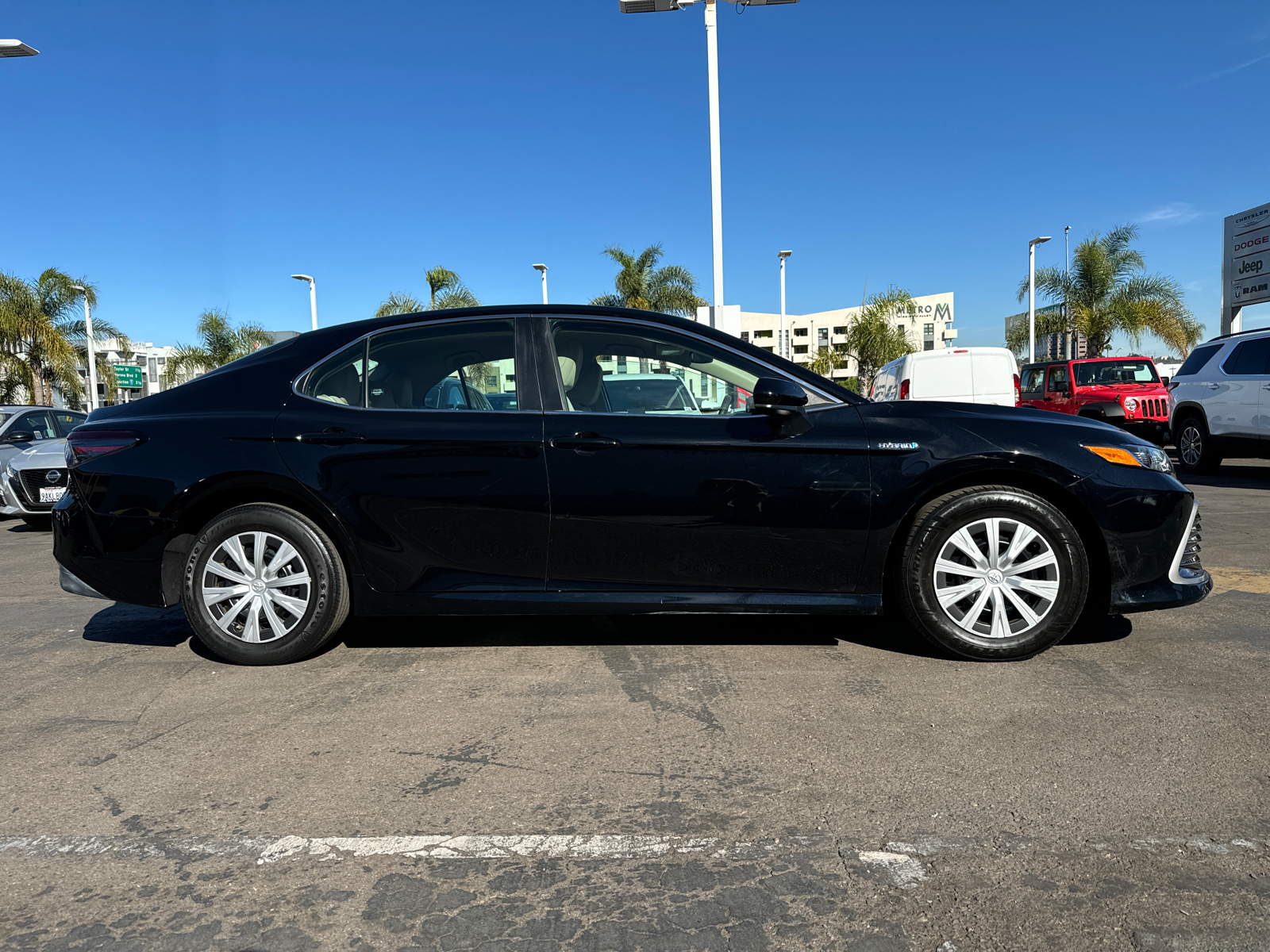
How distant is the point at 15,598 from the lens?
589cm

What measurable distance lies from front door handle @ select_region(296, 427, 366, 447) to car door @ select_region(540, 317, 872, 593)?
88 cm

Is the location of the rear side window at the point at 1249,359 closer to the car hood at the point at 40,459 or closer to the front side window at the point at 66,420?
the car hood at the point at 40,459

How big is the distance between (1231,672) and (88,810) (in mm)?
4233

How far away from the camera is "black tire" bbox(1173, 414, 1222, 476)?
1209 centimetres

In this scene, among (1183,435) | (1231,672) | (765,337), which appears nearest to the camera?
(1231,672)

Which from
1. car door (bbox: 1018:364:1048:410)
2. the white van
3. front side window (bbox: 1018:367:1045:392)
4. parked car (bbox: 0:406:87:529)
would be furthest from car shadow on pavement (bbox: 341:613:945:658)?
front side window (bbox: 1018:367:1045:392)

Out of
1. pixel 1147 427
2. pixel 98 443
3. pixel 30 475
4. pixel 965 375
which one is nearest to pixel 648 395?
pixel 98 443

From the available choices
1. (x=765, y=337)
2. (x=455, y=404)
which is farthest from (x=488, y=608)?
(x=765, y=337)

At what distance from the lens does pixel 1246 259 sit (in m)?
20.9

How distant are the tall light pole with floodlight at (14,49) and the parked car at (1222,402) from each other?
1727 centimetres

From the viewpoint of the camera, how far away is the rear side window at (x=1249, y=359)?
37.1 ft

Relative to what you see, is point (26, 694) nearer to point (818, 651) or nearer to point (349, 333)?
point (349, 333)

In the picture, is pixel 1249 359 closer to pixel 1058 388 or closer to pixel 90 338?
pixel 1058 388

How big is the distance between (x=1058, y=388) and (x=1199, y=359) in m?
7.06
